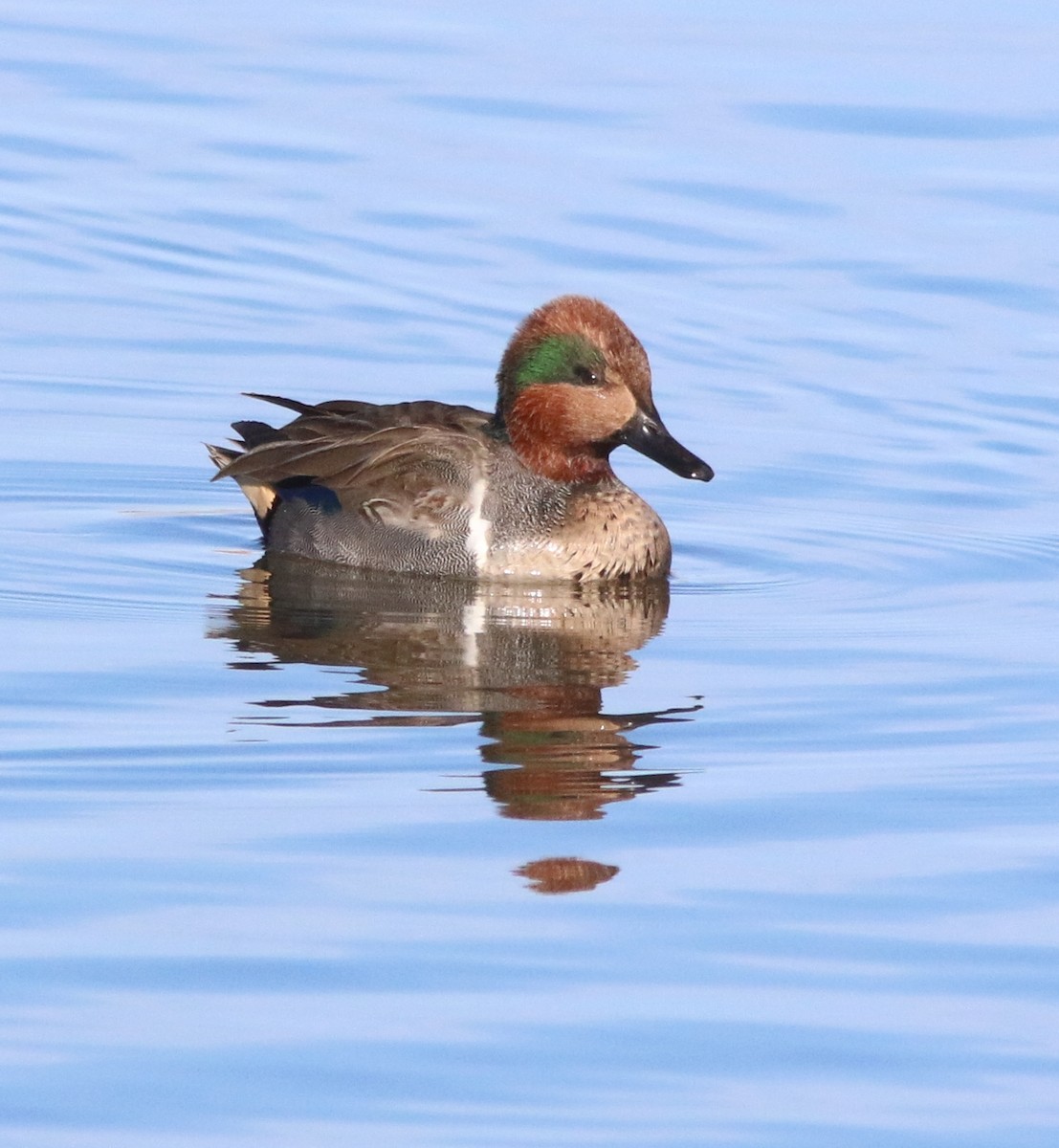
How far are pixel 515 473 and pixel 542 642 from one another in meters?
1.54

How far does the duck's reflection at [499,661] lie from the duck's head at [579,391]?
0.66m

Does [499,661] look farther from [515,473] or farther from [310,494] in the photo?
[310,494]

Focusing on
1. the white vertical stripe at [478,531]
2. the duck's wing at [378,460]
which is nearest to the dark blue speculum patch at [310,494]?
the duck's wing at [378,460]

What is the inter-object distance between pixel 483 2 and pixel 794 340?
10740mm

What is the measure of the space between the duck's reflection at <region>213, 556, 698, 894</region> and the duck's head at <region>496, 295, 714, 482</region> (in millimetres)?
657

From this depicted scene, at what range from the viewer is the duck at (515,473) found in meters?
10.7

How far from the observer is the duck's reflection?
24.2 ft

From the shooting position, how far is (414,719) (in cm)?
807

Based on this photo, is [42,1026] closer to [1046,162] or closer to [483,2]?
[1046,162]

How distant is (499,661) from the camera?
912cm

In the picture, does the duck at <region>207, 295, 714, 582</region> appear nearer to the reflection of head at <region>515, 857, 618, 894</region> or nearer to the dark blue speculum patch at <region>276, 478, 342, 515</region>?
the dark blue speculum patch at <region>276, 478, 342, 515</region>

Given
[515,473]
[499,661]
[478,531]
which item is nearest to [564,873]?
[499,661]

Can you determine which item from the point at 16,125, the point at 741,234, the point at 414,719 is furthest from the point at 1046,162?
the point at 414,719

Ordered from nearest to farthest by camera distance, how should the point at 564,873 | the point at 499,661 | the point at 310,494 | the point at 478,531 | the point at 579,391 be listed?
the point at 564,873 → the point at 499,661 → the point at 478,531 → the point at 579,391 → the point at 310,494
